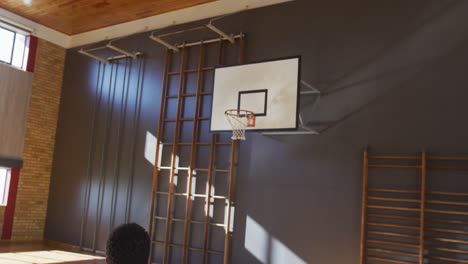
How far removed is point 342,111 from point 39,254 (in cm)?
565

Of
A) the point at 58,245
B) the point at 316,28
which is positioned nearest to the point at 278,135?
the point at 316,28

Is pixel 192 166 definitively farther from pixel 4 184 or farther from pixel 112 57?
pixel 4 184

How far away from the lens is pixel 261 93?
5.68 m

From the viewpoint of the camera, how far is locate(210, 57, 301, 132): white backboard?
5.41m

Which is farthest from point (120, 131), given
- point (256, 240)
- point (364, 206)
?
point (364, 206)

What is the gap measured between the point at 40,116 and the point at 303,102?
5.92m

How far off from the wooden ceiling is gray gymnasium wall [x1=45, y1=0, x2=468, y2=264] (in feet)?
5.45

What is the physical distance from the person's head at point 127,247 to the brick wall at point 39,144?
800 centimetres

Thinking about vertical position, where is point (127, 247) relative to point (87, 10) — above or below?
below

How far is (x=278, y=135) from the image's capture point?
6.33 meters

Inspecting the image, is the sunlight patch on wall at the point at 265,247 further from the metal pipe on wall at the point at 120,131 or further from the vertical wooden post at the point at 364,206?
the metal pipe on wall at the point at 120,131

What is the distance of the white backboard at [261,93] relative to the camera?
541cm

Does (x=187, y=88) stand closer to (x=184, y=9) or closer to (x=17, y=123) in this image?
(x=184, y=9)

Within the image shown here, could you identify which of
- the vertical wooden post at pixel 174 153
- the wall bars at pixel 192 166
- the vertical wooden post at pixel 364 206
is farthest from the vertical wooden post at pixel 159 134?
the vertical wooden post at pixel 364 206
